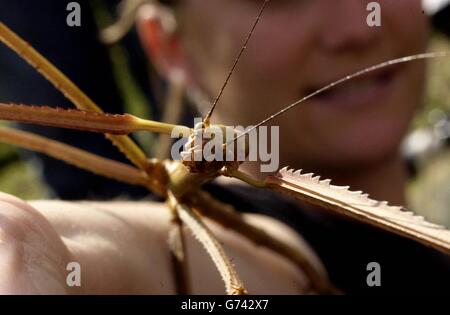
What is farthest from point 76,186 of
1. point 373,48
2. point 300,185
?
point 300,185

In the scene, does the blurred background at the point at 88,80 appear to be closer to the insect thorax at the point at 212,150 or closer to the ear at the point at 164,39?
the ear at the point at 164,39

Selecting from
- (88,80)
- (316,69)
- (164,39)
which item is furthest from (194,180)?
(88,80)

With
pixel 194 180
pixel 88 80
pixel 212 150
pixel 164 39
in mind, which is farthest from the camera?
pixel 88 80

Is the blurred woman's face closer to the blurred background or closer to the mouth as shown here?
the mouth

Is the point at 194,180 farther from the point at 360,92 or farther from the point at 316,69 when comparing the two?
the point at 360,92

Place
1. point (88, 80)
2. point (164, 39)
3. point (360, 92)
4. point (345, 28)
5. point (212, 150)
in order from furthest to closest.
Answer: point (88, 80) → point (164, 39) → point (360, 92) → point (345, 28) → point (212, 150)

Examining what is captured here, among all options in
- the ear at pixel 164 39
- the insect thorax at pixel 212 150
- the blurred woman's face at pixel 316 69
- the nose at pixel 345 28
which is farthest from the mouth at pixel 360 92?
the insect thorax at pixel 212 150

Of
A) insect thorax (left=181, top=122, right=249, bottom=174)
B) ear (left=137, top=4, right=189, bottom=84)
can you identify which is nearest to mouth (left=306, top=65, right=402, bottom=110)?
ear (left=137, top=4, right=189, bottom=84)
